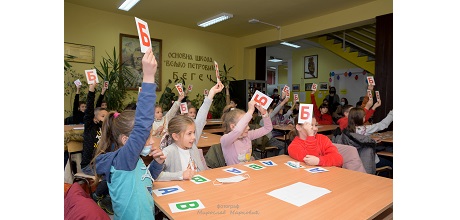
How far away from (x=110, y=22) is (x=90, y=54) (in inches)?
38.6

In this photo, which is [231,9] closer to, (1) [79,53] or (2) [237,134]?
(1) [79,53]

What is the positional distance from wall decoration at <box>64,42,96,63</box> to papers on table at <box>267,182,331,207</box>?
245 inches

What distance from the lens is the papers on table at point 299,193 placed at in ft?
4.73

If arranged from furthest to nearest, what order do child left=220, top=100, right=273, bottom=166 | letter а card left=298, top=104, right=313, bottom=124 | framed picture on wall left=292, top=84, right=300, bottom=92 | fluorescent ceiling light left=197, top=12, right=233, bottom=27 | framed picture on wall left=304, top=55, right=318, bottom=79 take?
framed picture on wall left=292, top=84, right=300, bottom=92 < framed picture on wall left=304, top=55, right=318, bottom=79 < fluorescent ceiling light left=197, top=12, right=233, bottom=27 < child left=220, top=100, right=273, bottom=166 < letter а card left=298, top=104, right=313, bottom=124

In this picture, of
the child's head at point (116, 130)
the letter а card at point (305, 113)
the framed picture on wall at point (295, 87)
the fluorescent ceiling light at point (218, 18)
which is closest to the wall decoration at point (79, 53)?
the fluorescent ceiling light at point (218, 18)

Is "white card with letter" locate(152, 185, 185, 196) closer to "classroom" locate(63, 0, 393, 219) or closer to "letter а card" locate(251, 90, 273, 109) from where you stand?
"classroom" locate(63, 0, 393, 219)

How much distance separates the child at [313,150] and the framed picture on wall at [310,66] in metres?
9.52

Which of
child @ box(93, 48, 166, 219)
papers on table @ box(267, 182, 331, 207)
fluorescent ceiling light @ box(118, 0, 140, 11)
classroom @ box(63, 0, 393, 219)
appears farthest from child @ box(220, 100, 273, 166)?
fluorescent ceiling light @ box(118, 0, 140, 11)

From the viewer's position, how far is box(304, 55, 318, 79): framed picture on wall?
11398 mm

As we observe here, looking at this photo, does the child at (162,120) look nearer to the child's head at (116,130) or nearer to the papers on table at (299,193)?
the child's head at (116,130)

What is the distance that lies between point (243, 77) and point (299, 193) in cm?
800

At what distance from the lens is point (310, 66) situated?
38.0ft
